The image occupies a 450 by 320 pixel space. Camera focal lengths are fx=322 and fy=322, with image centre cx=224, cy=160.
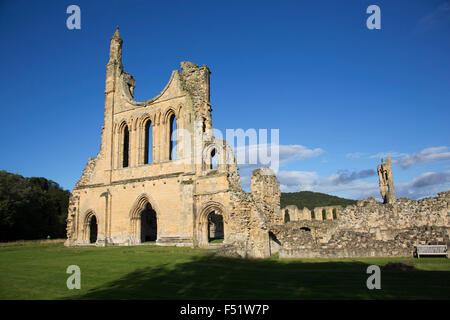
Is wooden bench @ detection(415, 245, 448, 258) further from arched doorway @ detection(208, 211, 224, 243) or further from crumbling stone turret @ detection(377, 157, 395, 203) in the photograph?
crumbling stone turret @ detection(377, 157, 395, 203)

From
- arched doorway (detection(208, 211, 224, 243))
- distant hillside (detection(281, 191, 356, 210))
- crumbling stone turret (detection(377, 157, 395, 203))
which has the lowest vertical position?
arched doorway (detection(208, 211, 224, 243))

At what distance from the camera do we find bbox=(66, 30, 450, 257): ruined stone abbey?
54.2 feet

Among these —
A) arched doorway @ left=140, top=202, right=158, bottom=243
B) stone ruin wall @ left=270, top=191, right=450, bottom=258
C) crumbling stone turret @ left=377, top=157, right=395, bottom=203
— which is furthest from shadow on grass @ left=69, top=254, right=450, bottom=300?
crumbling stone turret @ left=377, top=157, right=395, bottom=203

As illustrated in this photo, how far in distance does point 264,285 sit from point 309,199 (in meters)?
65.6

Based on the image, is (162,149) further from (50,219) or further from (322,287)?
(50,219)

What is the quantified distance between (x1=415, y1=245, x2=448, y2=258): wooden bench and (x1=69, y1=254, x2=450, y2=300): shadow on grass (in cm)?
511

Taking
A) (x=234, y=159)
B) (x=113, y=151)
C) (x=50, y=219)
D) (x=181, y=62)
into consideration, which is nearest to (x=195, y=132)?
(x=234, y=159)

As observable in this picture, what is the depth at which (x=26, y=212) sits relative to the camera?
39312 mm

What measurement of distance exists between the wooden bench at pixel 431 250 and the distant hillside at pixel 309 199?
52204 mm

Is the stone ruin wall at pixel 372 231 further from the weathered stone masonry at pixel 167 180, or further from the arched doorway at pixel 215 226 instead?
the arched doorway at pixel 215 226

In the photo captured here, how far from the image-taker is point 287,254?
621 inches

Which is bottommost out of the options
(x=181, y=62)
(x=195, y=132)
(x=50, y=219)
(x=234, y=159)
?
(x=50, y=219)

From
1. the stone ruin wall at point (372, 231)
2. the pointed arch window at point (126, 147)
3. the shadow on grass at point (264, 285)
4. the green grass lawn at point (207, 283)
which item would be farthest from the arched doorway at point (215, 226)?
the shadow on grass at point (264, 285)
